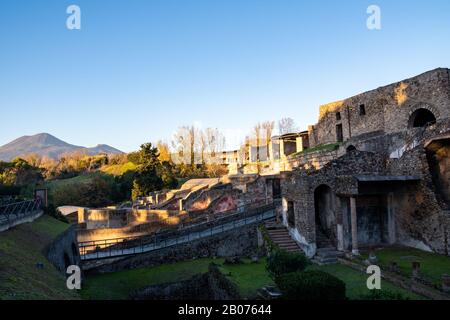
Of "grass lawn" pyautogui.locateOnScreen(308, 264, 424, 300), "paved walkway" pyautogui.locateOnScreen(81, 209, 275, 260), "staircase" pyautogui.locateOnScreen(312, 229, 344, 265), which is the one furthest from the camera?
"paved walkway" pyautogui.locateOnScreen(81, 209, 275, 260)

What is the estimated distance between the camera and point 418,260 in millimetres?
14828

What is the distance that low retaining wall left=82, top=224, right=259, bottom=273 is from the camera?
2161 centimetres

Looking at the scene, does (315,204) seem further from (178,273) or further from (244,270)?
(178,273)

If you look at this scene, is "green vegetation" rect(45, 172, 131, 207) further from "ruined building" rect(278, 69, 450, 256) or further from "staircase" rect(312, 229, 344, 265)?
"staircase" rect(312, 229, 344, 265)

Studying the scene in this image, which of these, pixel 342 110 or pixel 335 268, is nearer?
pixel 335 268

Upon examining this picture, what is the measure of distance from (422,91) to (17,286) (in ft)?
82.3

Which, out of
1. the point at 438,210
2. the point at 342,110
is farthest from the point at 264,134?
the point at 438,210

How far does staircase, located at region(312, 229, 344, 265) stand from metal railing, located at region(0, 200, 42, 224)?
1288cm

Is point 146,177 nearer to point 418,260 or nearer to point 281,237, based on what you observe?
point 281,237

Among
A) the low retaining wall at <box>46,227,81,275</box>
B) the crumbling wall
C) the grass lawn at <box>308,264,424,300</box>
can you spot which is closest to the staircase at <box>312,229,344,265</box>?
the grass lawn at <box>308,264,424,300</box>

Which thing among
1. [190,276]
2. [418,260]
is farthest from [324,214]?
[190,276]

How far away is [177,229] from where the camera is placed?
2566cm

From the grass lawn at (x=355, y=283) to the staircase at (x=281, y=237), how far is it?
272 cm

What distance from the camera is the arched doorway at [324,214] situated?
1884 centimetres
